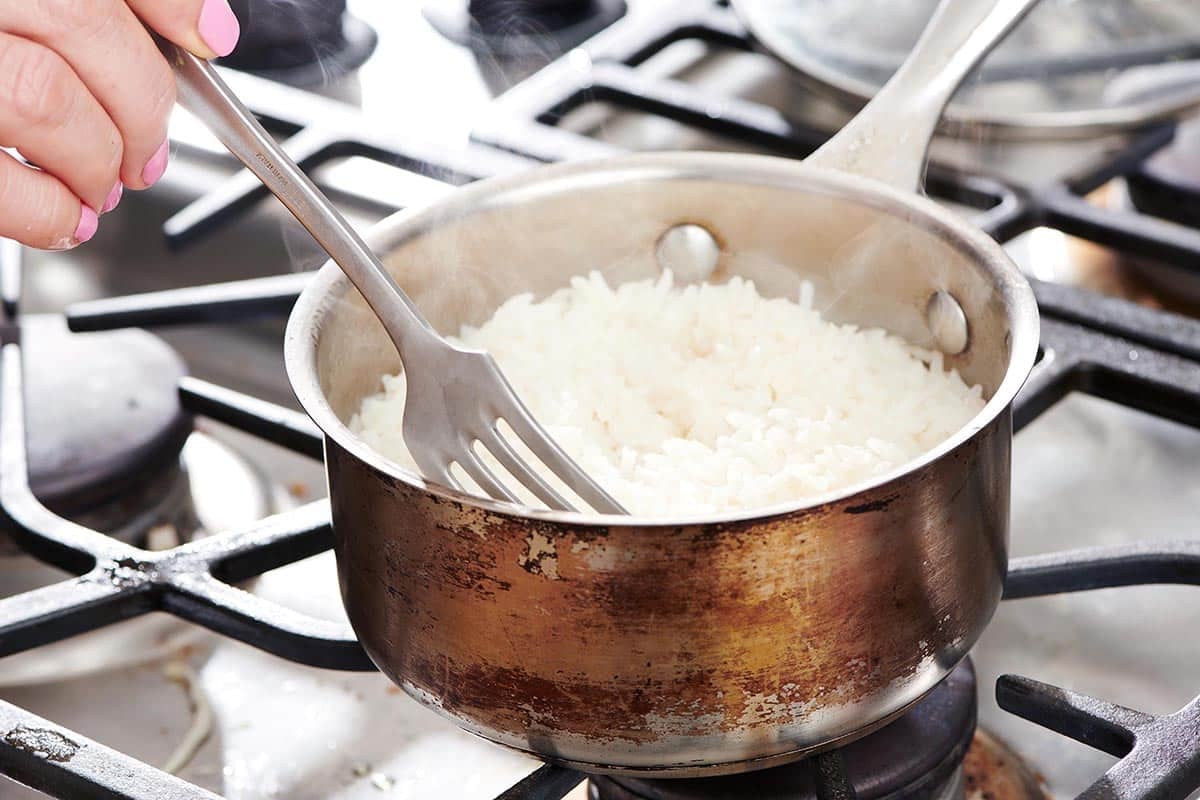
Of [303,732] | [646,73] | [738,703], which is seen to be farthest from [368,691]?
[646,73]

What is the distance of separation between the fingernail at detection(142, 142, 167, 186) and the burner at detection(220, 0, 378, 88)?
0.54 metres

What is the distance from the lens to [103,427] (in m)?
0.80

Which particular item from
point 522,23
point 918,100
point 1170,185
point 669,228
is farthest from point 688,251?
point 522,23

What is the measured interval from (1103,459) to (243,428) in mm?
503

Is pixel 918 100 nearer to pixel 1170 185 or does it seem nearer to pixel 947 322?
pixel 947 322

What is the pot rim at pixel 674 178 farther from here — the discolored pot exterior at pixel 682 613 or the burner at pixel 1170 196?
the burner at pixel 1170 196

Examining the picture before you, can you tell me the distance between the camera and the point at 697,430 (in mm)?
679

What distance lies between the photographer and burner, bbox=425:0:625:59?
1191 millimetres

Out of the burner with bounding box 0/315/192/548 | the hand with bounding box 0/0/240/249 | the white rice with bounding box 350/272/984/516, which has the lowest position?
the burner with bounding box 0/315/192/548

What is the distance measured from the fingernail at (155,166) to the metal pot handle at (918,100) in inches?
12.4

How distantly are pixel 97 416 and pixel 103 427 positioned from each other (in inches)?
0.5

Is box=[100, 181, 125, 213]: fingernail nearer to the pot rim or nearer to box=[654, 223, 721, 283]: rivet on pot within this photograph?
the pot rim

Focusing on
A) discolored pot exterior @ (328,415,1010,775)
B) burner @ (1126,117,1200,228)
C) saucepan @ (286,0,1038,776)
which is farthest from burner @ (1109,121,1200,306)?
discolored pot exterior @ (328,415,1010,775)

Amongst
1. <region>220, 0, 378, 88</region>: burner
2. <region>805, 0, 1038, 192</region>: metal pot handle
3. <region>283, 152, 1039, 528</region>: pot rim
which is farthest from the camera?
<region>220, 0, 378, 88</region>: burner
